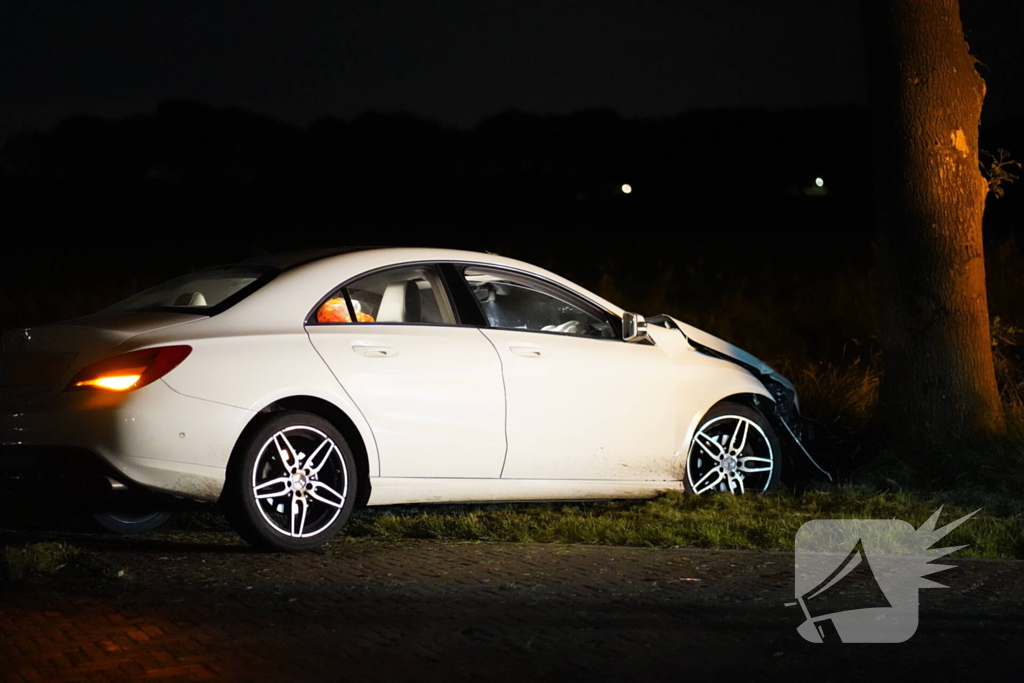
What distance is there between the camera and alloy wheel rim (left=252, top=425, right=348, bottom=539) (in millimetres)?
7312

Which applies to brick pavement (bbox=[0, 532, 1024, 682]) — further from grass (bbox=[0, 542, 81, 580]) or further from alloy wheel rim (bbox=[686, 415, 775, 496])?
alloy wheel rim (bbox=[686, 415, 775, 496])

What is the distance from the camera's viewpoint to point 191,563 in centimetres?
726

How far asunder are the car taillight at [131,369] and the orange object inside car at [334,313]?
91 centimetres

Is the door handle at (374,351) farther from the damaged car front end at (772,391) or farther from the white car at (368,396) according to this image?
the damaged car front end at (772,391)

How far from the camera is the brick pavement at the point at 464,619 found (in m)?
5.21

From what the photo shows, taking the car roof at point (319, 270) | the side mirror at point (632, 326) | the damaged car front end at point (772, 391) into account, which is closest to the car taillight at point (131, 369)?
the car roof at point (319, 270)

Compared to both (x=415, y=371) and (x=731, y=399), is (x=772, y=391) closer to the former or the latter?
(x=731, y=399)

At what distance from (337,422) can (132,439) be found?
3.70 ft

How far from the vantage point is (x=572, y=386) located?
827 cm

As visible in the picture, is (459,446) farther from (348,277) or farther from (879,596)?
(879,596)

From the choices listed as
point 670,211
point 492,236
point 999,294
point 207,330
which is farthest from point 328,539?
point 670,211

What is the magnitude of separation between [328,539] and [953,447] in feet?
15.3

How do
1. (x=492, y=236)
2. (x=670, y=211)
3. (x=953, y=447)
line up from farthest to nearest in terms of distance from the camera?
(x=670, y=211)
(x=492, y=236)
(x=953, y=447)

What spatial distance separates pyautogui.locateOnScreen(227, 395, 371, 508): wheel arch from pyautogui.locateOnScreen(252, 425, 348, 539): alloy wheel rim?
5.0 inches
